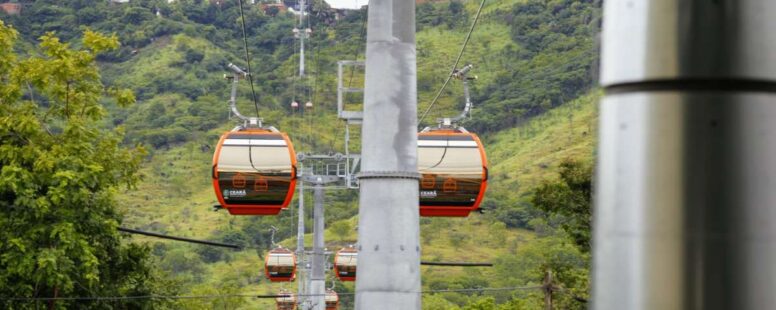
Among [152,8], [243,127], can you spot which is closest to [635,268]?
[243,127]

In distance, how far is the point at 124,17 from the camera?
16212cm

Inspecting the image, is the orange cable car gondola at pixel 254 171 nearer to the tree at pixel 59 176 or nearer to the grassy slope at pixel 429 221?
the tree at pixel 59 176

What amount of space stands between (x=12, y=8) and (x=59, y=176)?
143166mm

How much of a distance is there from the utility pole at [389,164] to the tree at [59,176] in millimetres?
9986

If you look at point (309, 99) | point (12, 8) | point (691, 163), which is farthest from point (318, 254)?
point (12, 8)

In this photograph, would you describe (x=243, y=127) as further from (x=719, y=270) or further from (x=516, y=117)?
(x=516, y=117)

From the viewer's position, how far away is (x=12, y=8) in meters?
156

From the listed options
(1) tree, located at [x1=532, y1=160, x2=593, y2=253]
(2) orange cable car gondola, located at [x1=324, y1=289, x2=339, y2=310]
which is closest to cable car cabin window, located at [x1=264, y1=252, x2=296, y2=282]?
(2) orange cable car gondola, located at [x1=324, y1=289, x2=339, y2=310]

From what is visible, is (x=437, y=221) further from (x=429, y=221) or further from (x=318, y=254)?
(x=318, y=254)

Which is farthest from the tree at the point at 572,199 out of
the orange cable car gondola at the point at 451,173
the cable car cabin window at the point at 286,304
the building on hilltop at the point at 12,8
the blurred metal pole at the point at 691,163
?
the building on hilltop at the point at 12,8

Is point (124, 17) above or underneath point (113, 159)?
above

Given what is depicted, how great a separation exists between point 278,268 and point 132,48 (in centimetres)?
11844

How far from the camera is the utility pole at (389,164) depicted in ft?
30.2

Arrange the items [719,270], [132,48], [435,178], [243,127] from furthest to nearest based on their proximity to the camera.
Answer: [132,48]
[243,127]
[435,178]
[719,270]
